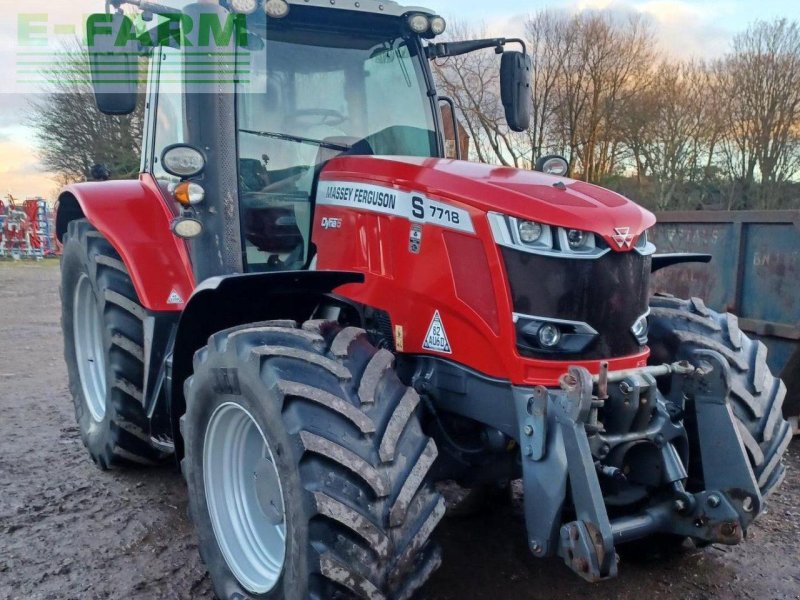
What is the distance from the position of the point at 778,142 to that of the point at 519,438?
1825cm

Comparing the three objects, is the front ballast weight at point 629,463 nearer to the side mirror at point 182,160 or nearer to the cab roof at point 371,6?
the side mirror at point 182,160

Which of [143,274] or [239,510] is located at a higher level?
[143,274]

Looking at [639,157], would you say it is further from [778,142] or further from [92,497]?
[92,497]

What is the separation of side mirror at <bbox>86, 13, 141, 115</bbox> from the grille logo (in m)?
2.25

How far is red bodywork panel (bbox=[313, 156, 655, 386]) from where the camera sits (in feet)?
8.39

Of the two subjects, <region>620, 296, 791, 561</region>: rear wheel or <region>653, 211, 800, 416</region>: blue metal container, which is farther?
<region>653, 211, 800, 416</region>: blue metal container

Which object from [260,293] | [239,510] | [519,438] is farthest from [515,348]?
[239,510]

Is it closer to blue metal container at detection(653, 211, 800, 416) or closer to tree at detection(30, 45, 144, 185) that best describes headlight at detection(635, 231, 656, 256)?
blue metal container at detection(653, 211, 800, 416)

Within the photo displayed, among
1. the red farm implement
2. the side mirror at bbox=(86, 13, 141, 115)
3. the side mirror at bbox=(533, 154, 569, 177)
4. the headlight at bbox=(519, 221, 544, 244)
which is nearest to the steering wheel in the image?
the side mirror at bbox=(86, 13, 141, 115)

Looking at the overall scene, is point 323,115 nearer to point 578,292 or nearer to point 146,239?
point 146,239

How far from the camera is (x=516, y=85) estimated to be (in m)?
3.66

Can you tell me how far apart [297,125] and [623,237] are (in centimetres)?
159

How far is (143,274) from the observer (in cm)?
363

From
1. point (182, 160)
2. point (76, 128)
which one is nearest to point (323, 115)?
point (182, 160)
